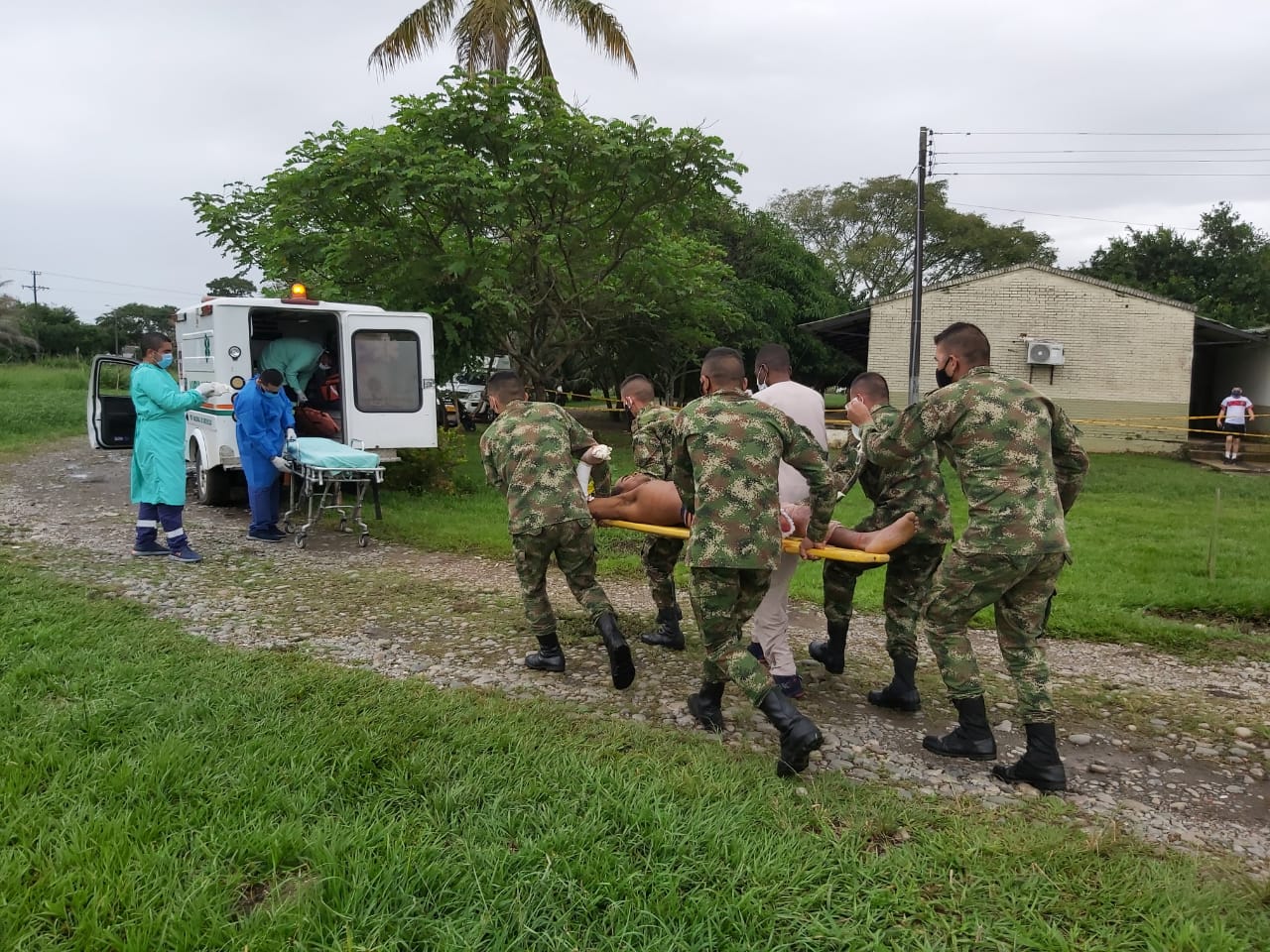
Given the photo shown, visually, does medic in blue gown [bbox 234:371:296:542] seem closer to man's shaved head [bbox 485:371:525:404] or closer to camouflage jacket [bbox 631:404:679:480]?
man's shaved head [bbox 485:371:525:404]

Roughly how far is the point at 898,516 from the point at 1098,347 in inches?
746

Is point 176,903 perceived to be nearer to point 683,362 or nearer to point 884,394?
point 884,394

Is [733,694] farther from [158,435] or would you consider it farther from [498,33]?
[498,33]

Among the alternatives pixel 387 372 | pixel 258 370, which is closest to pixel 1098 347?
pixel 387 372

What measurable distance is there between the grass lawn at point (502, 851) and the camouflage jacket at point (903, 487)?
1365 millimetres

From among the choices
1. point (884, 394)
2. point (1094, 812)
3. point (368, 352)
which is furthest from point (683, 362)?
point (1094, 812)

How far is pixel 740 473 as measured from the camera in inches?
145

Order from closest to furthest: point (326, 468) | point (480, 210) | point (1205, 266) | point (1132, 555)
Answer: point (326, 468)
point (1132, 555)
point (480, 210)
point (1205, 266)

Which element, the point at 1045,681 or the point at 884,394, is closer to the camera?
the point at 1045,681

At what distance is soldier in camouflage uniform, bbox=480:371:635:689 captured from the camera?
453cm

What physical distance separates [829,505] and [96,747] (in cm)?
325

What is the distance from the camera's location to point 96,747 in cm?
336

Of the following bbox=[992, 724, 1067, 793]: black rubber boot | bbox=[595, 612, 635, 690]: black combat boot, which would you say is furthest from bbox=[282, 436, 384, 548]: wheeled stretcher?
bbox=[992, 724, 1067, 793]: black rubber boot

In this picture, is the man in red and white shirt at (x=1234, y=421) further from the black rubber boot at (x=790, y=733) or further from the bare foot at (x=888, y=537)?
the black rubber boot at (x=790, y=733)
